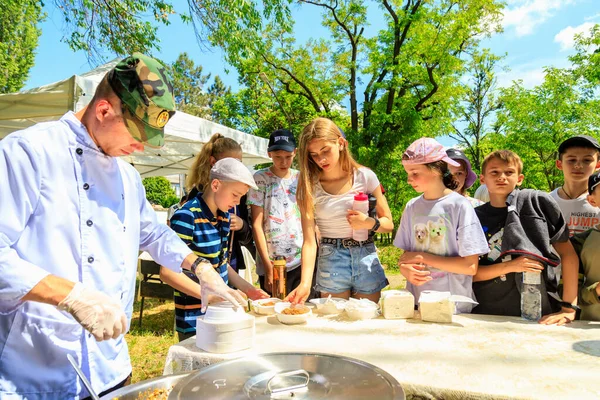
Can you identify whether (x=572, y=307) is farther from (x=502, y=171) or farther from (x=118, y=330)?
(x=118, y=330)

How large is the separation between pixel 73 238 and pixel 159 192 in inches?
1070

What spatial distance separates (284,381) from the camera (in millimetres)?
960

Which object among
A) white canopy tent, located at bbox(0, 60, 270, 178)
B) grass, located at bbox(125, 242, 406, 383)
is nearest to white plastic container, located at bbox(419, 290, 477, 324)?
grass, located at bbox(125, 242, 406, 383)

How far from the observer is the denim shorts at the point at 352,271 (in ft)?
7.54

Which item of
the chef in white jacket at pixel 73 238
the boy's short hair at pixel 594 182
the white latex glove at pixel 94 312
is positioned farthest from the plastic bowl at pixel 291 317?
the boy's short hair at pixel 594 182

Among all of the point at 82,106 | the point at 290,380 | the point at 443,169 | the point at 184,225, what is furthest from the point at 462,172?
the point at 82,106

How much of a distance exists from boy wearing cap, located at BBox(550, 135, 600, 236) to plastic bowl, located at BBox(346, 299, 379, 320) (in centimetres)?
158

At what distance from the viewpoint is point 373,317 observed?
190cm

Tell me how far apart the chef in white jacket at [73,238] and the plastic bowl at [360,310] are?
989 mm

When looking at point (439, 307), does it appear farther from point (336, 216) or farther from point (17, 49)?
point (17, 49)

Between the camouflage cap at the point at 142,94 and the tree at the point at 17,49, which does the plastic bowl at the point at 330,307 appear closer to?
the camouflage cap at the point at 142,94

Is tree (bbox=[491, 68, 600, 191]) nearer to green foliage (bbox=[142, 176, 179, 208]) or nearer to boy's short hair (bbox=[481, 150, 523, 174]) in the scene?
boy's short hair (bbox=[481, 150, 523, 174])

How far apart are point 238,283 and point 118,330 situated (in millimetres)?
1245

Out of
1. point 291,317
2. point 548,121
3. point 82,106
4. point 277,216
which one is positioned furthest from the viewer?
point 548,121
